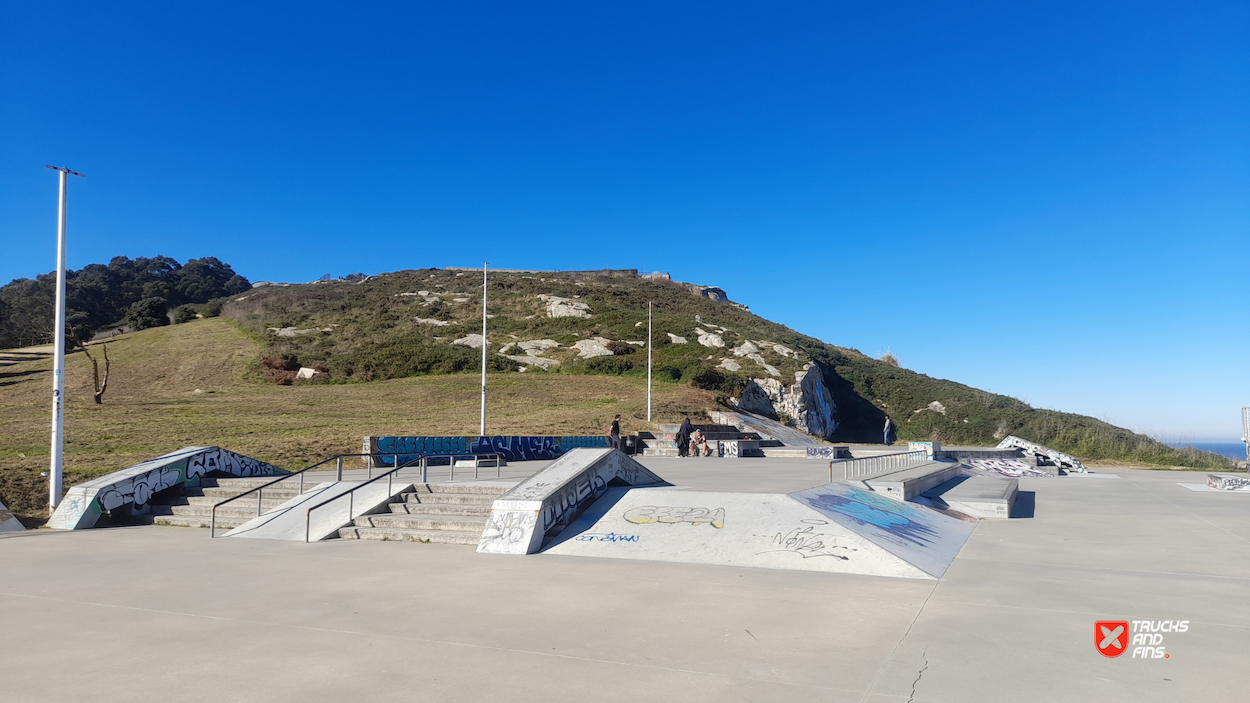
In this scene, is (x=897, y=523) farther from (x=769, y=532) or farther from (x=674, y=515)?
(x=674, y=515)

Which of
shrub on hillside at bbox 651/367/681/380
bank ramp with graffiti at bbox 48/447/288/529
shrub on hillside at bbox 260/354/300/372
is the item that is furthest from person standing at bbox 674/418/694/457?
shrub on hillside at bbox 260/354/300/372

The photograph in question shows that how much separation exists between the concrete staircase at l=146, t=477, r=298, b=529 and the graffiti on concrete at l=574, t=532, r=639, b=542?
6614 mm

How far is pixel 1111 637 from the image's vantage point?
5738 mm

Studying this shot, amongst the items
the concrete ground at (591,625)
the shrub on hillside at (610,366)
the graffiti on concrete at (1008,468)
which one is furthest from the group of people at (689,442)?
the shrub on hillside at (610,366)

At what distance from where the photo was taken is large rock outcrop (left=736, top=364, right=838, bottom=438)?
43781mm

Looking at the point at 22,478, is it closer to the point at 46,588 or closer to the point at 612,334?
the point at 46,588

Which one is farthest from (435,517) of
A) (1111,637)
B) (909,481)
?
(1111,637)

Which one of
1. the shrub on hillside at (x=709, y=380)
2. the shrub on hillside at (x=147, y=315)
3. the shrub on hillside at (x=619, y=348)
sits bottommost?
the shrub on hillside at (x=709, y=380)

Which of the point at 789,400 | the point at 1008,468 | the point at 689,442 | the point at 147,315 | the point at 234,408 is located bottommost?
the point at 1008,468

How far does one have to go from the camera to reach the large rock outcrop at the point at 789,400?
43.8m

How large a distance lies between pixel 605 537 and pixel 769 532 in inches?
91.5

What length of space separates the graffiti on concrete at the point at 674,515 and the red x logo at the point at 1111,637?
16.5 feet

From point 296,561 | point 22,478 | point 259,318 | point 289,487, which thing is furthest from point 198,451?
point 259,318

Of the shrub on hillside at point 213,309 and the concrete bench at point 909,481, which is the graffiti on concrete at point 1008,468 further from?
the shrub on hillside at point 213,309
